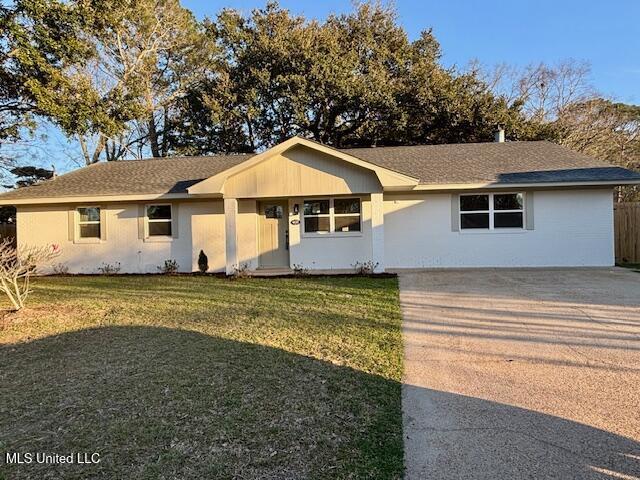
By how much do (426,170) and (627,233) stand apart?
7.57 meters

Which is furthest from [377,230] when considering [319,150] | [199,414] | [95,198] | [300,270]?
[95,198]

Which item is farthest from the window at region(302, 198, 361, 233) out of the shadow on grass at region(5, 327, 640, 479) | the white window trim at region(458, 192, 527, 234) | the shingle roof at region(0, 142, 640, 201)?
the shadow on grass at region(5, 327, 640, 479)

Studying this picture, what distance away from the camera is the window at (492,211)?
12.5 m

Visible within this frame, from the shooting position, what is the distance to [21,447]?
305 cm

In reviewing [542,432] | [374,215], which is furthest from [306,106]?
[542,432]

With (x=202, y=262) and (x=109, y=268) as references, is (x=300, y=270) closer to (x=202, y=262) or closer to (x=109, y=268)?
(x=202, y=262)

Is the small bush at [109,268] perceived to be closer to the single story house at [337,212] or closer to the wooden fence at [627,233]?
the single story house at [337,212]

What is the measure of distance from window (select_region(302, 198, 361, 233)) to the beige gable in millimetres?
1070

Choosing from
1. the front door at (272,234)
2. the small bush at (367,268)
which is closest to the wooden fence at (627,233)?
the small bush at (367,268)

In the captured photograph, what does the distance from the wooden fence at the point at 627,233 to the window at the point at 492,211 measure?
14.1 ft

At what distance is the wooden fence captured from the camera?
13.9 metres

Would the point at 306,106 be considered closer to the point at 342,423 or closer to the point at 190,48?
the point at 190,48

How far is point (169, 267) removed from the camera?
43.5 feet

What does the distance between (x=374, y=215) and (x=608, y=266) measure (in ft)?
23.7
